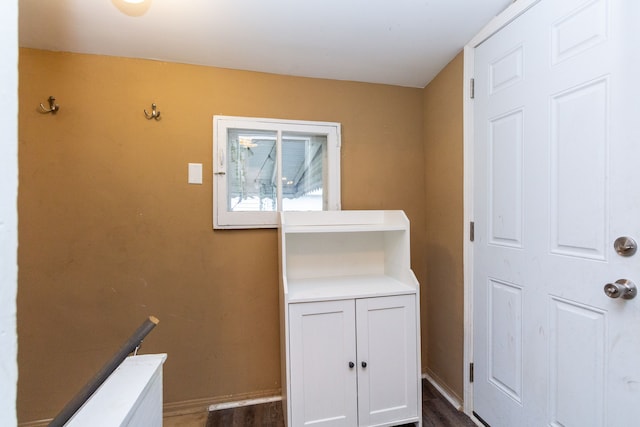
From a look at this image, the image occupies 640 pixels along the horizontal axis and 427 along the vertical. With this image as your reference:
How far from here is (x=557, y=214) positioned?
1127 millimetres

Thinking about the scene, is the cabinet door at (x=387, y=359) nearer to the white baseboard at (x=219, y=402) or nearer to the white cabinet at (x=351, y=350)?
the white cabinet at (x=351, y=350)

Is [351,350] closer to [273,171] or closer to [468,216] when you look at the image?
[468,216]

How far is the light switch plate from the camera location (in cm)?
174

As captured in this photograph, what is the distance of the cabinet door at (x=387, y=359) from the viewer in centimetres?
146

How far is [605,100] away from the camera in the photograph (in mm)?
965

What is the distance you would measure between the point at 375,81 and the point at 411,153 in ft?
1.92

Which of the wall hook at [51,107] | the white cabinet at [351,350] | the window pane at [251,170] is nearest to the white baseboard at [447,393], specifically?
the white cabinet at [351,350]

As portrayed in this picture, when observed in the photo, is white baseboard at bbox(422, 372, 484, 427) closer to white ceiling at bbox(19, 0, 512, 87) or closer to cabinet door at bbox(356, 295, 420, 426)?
cabinet door at bbox(356, 295, 420, 426)

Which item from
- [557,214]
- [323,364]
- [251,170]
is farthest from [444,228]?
[251,170]

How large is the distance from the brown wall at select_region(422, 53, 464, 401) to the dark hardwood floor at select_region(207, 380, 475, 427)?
0.40 ft

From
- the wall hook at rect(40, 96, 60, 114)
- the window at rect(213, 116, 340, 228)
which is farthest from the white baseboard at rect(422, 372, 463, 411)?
the wall hook at rect(40, 96, 60, 114)

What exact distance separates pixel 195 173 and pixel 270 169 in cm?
48

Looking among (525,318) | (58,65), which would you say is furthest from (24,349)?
(525,318)

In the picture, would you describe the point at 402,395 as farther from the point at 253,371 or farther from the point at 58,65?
the point at 58,65
